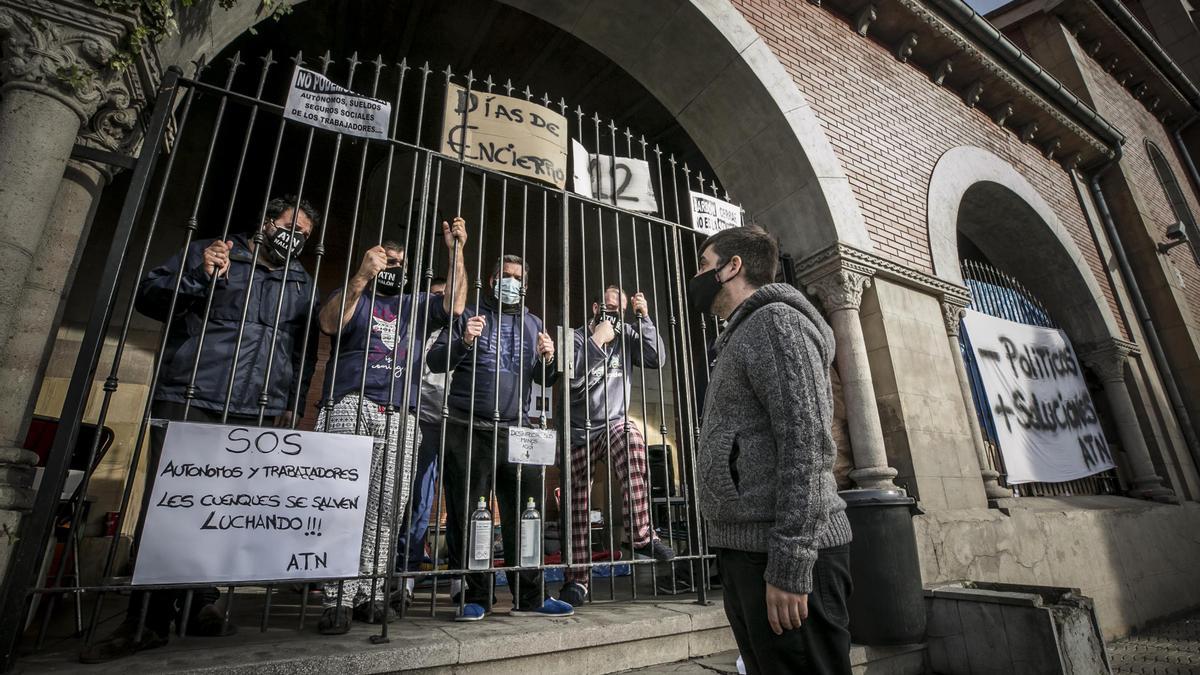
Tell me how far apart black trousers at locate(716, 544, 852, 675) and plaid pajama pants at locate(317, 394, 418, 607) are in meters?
1.68

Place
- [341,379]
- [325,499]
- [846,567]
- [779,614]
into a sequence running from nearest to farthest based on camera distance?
[779,614], [846,567], [325,499], [341,379]

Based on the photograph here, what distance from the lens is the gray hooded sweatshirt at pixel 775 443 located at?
1400 millimetres

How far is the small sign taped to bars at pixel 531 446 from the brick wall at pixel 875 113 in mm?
3932

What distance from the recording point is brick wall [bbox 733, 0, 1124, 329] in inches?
211

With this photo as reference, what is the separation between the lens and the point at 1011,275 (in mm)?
7977

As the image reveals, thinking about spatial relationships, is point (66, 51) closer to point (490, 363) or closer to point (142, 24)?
point (142, 24)

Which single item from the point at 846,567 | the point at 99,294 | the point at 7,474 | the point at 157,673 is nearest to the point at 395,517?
the point at 157,673

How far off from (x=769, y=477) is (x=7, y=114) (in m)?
3.10

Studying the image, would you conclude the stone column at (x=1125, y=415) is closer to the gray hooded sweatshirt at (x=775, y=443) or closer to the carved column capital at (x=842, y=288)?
the carved column capital at (x=842, y=288)

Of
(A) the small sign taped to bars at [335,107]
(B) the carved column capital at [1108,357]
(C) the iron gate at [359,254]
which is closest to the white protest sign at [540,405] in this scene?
(C) the iron gate at [359,254]

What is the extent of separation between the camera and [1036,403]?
6328 millimetres

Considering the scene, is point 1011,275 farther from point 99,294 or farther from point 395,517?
point 99,294

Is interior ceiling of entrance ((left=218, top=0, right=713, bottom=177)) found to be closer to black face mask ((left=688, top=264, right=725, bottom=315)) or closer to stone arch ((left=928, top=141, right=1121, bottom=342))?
stone arch ((left=928, top=141, right=1121, bottom=342))

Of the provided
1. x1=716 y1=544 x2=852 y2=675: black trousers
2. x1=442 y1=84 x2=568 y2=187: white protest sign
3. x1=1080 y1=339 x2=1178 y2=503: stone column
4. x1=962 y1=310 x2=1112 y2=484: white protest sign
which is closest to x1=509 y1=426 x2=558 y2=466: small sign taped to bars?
x1=716 y1=544 x2=852 y2=675: black trousers
